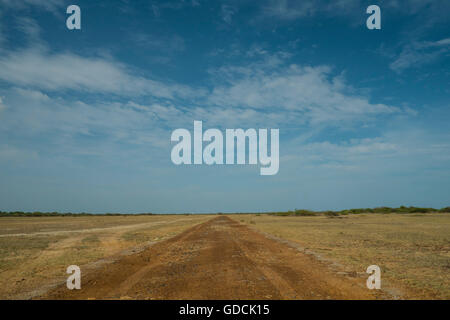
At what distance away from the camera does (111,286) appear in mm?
8070

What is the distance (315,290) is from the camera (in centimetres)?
729
